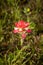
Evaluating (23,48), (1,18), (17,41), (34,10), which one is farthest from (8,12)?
(23,48)

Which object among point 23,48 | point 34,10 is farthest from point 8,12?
point 23,48

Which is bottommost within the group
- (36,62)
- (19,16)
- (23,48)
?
(36,62)

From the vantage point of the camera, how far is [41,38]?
7.14 ft

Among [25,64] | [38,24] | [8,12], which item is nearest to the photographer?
[25,64]

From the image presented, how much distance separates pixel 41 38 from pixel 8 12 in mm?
695

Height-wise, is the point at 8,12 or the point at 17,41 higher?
the point at 8,12

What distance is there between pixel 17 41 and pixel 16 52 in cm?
24

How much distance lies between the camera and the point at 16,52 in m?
2.08

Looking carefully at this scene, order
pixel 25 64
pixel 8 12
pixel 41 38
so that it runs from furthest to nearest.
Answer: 1. pixel 8 12
2. pixel 41 38
3. pixel 25 64

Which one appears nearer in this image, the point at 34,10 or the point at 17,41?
the point at 17,41

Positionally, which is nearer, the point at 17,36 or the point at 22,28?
the point at 22,28

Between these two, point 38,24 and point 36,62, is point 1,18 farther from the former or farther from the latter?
point 36,62

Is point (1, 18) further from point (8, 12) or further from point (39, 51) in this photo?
point (39, 51)

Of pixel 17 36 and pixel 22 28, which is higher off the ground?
pixel 22 28
